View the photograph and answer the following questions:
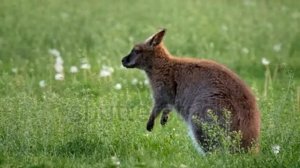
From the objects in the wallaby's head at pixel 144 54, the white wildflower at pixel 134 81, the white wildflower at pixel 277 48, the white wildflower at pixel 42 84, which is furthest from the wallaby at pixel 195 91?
the white wildflower at pixel 277 48

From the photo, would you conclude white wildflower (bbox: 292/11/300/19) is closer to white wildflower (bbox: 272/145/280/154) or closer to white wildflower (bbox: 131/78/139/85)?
white wildflower (bbox: 131/78/139/85)

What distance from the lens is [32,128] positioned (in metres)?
8.77

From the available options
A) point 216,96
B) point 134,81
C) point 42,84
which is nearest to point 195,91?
point 216,96

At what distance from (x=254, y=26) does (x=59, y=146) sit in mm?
10491

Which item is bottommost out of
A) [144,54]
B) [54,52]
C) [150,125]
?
[150,125]

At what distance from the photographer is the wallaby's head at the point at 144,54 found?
1005 cm

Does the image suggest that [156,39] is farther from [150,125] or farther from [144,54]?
[150,125]

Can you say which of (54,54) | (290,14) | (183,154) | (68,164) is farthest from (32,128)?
(290,14)

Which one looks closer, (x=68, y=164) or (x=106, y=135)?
(x=68, y=164)

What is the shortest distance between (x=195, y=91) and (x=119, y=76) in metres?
4.22

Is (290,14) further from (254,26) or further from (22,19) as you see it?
(22,19)

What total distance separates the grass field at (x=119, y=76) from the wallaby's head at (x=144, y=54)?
0.47 m

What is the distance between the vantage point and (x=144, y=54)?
1011 centimetres

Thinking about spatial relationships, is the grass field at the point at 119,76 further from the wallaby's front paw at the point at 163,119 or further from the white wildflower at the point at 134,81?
the wallaby's front paw at the point at 163,119
